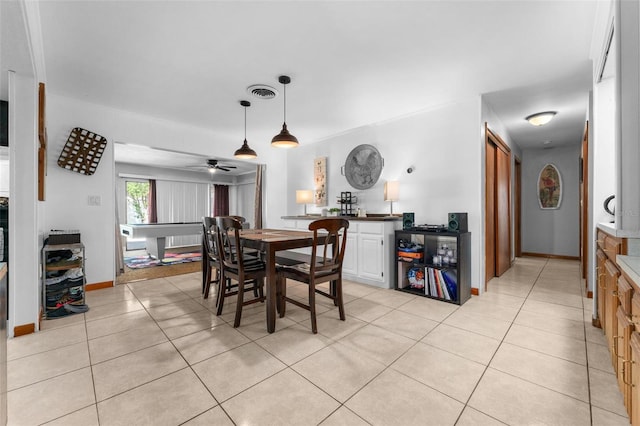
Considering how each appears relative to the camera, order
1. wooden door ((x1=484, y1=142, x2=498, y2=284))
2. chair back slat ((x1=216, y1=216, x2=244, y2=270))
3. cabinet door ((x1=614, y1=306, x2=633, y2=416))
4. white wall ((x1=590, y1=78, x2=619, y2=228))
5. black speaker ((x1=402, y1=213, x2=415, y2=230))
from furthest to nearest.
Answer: wooden door ((x1=484, y1=142, x2=498, y2=284))
black speaker ((x1=402, y1=213, x2=415, y2=230))
chair back slat ((x1=216, y1=216, x2=244, y2=270))
white wall ((x1=590, y1=78, x2=619, y2=228))
cabinet door ((x1=614, y1=306, x2=633, y2=416))

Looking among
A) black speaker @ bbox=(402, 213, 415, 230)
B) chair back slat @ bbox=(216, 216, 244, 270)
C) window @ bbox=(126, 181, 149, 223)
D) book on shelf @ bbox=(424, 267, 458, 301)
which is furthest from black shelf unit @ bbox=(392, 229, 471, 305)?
window @ bbox=(126, 181, 149, 223)

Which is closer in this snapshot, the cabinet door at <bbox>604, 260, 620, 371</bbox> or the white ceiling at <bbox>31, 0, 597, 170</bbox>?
the cabinet door at <bbox>604, 260, 620, 371</bbox>

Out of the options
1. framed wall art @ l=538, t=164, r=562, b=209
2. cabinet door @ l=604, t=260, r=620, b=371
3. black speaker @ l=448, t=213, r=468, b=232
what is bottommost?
cabinet door @ l=604, t=260, r=620, b=371

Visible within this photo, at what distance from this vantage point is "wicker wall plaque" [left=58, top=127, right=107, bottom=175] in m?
3.47

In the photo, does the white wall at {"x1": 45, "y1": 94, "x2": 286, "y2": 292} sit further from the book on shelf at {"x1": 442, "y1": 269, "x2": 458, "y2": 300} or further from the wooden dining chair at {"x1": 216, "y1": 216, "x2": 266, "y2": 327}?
the book on shelf at {"x1": 442, "y1": 269, "x2": 458, "y2": 300}

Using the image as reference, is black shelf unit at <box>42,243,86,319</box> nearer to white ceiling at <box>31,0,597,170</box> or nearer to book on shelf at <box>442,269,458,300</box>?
white ceiling at <box>31,0,597,170</box>

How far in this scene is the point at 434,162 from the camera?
3777 mm

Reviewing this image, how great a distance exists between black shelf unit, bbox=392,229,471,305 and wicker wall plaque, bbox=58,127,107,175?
159 inches

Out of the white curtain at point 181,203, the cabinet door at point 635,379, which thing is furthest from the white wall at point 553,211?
the white curtain at point 181,203

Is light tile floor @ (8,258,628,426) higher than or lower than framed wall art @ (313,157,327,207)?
lower

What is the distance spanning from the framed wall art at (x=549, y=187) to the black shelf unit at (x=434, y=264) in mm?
4153

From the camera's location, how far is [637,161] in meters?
1.38

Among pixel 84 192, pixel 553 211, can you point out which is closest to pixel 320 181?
pixel 84 192

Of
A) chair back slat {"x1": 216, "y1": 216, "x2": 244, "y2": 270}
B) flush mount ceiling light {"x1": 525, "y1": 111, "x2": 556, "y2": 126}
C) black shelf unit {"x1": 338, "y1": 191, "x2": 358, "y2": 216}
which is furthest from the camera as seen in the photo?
black shelf unit {"x1": 338, "y1": 191, "x2": 358, "y2": 216}
